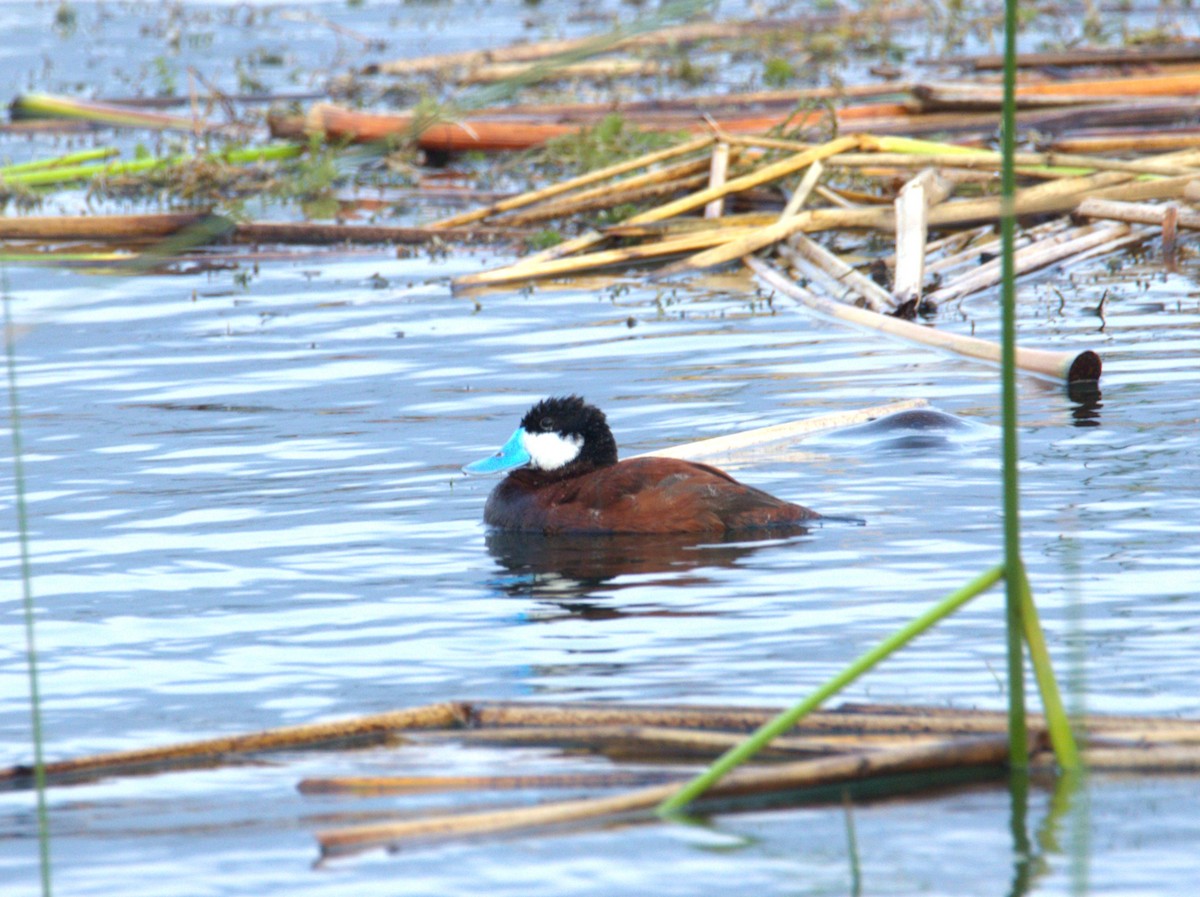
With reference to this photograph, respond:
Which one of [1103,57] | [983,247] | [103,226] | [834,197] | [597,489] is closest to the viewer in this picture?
[597,489]

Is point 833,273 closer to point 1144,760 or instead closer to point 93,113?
point 1144,760

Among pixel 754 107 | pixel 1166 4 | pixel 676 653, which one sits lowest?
pixel 676 653

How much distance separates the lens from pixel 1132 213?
32.7ft

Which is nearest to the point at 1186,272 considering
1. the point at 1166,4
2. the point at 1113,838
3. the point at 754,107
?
the point at 754,107

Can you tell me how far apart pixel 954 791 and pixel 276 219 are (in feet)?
37.7

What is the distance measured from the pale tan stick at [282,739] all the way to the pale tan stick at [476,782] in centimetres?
24

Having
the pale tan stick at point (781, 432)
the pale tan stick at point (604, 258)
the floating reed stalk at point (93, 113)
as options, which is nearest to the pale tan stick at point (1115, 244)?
the pale tan stick at point (604, 258)

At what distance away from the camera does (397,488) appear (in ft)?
24.4

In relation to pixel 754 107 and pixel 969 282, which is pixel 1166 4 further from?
pixel 969 282

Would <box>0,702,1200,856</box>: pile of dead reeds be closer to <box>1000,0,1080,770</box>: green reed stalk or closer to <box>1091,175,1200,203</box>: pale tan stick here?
<box>1000,0,1080,770</box>: green reed stalk

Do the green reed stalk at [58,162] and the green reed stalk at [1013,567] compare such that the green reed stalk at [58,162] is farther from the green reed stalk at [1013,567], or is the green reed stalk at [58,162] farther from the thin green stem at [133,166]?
the green reed stalk at [1013,567]

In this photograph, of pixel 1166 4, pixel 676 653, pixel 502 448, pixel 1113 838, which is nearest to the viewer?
pixel 1113 838

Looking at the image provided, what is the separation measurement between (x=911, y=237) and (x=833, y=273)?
23.3 inches

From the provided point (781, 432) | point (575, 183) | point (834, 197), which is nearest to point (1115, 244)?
point (834, 197)
